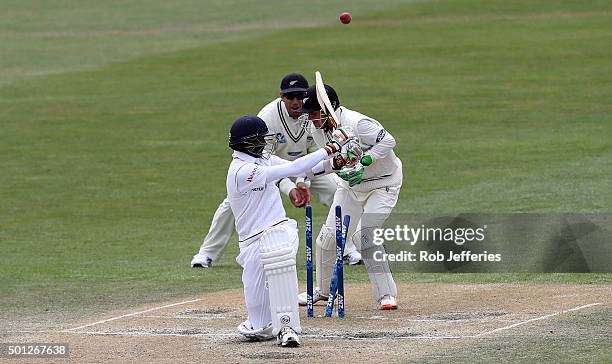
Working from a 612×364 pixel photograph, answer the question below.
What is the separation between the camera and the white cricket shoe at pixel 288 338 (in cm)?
915

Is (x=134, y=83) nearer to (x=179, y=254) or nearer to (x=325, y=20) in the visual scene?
(x=325, y=20)

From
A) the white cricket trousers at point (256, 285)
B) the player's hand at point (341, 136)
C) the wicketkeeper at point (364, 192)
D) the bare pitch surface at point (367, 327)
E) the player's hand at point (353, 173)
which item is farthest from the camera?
the wicketkeeper at point (364, 192)

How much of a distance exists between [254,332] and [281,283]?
0.47m

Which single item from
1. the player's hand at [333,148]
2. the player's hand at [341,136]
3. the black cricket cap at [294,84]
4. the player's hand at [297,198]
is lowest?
the player's hand at [297,198]

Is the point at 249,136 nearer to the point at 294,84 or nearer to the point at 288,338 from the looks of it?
the point at 288,338

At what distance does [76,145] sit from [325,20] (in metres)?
19.1

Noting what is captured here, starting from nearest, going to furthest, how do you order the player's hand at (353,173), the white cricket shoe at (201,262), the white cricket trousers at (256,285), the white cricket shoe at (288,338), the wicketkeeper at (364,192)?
the white cricket shoe at (288,338), the white cricket trousers at (256,285), the player's hand at (353,173), the wicketkeeper at (364,192), the white cricket shoe at (201,262)

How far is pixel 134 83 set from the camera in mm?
31531

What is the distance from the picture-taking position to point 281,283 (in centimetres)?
928

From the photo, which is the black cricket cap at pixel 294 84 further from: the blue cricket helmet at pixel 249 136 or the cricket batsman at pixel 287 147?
the blue cricket helmet at pixel 249 136

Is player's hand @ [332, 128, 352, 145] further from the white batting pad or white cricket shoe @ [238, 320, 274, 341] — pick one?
white cricket shoe @ [238, 320, 274, 341]

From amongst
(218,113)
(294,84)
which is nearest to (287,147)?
(294,84)

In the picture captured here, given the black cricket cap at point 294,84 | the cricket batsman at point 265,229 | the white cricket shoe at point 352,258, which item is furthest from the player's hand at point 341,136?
the white cricket shoe at point 352,258

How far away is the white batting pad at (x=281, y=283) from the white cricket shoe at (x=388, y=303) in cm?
155
